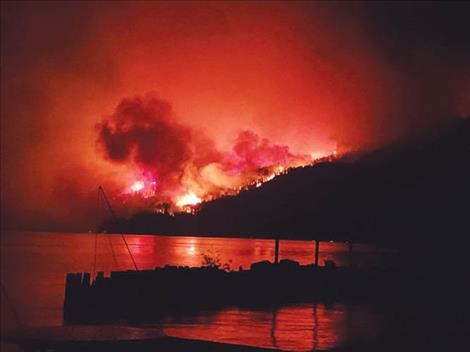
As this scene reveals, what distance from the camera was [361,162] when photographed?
190 feet

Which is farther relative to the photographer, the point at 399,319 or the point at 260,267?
the point at 260,267

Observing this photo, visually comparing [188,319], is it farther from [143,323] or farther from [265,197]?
[265,197]

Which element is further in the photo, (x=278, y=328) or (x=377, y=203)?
(x=377, y=203)

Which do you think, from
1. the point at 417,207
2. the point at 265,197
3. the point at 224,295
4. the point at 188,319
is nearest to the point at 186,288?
the point at 224,295

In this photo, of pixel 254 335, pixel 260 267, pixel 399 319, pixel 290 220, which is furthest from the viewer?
pixel 290 220

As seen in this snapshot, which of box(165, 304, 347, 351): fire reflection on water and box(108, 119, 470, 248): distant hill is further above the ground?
box(108, 119, 470, 248): distant hill

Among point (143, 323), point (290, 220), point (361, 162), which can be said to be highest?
point (361, 162)

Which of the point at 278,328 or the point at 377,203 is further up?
the point at 377,203

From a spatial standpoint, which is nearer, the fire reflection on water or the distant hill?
the fire reflection on water

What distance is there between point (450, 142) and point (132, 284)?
122 ft

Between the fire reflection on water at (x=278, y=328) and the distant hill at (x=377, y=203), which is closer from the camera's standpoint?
the fire reflection on water at (x=278, y=328)

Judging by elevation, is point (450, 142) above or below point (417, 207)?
above

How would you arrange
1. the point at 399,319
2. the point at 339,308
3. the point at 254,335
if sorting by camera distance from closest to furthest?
the point at 254,335, the point at 399,319, the point at 339,308

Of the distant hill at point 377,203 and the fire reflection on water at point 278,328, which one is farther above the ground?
the distant hill at point 377,203
